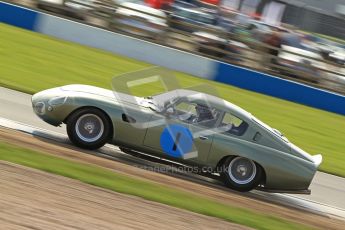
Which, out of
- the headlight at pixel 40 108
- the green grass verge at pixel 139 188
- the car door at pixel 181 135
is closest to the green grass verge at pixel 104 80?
the headlight at pixel 40 108

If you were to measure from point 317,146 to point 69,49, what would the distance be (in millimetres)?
7742

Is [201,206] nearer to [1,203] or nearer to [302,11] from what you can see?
[1,203]

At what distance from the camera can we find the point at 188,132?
991 centimetres

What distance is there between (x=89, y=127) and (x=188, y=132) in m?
1.42

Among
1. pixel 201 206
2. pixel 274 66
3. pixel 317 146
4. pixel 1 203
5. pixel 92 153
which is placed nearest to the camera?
pixel 1 203

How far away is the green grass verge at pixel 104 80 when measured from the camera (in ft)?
49.5

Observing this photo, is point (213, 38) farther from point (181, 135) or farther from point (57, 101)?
point (57, 101)

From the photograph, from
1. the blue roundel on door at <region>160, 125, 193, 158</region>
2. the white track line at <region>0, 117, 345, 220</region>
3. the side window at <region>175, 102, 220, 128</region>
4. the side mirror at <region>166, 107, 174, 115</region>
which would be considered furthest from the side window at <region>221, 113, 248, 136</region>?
the white track line at <region>0, 117, 345, 220</region>

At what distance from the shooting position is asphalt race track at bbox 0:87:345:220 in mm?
10398

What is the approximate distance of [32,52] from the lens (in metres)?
17.7

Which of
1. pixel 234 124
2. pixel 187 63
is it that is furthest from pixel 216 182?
pixel 187 63

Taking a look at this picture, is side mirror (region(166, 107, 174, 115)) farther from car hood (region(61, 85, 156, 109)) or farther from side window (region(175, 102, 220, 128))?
car hood (region(61, 85, 156, 109))

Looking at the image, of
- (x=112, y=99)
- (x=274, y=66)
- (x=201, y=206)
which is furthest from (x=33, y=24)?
A: (x=201, y=206)

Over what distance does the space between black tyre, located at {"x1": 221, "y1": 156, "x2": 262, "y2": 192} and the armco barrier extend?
398 inches
